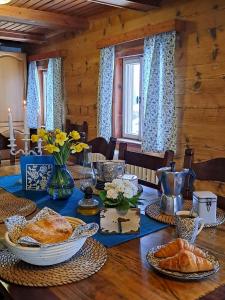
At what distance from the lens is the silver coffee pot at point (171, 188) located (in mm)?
1334

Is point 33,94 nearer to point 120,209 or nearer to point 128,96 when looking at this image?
point 128,96

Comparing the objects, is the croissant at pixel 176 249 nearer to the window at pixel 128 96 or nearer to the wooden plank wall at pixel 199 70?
the wooden plank wall at pixel 199 70

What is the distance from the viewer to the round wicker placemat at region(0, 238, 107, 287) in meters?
0.91

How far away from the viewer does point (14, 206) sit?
5.04ft

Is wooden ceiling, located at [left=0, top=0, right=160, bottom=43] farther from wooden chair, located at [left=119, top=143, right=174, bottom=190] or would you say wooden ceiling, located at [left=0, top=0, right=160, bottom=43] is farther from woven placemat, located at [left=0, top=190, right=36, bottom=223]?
woven placemat, located at [left=0, top=190, right=36, bottom=223]

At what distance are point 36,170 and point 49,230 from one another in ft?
2.61

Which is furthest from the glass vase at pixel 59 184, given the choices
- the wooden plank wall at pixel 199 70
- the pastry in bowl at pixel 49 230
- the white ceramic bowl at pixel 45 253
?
the wooden plank wall at pixel 199 70

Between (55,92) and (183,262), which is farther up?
(55,92)

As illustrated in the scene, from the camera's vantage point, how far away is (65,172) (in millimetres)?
1631

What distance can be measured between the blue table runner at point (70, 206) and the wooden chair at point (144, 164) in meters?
0.42

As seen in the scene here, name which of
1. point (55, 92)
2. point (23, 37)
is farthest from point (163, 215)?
point (23, 37)

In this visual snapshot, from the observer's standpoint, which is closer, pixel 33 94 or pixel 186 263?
pixel 186 263

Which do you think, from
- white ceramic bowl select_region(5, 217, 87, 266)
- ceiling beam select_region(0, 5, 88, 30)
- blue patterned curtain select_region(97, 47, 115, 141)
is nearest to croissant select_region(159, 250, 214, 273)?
white ceramic bowl select_region(5, 217, 87, 266)

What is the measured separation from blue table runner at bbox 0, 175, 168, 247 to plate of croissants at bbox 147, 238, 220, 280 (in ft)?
0.62
